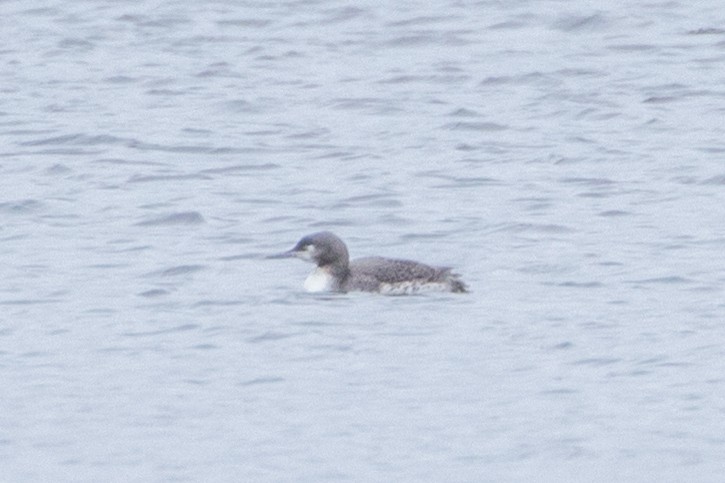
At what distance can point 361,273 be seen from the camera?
15.4 meters

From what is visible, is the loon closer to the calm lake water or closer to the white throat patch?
the white throat patch

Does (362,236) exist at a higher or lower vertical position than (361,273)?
lower

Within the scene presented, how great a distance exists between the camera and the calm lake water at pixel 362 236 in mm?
11852

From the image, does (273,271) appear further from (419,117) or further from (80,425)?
(419,117)

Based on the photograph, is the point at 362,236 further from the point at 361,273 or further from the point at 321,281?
the point at 321,281

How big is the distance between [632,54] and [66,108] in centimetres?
569

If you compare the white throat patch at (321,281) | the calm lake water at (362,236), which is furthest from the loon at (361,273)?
the calm lake water at (362,236)

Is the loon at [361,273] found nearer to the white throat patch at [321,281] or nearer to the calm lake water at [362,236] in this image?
the white throat patch at [321,281]

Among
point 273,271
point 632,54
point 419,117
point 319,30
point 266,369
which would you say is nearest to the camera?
point 266,369

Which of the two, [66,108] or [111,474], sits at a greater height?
[111,474]

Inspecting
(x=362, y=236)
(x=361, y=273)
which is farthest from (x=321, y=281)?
(x=362, y=236)

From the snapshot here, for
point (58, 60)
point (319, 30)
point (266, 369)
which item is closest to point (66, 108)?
point (58, 60)

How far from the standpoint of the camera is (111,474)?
37.0ft

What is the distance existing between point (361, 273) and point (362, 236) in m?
2.05
